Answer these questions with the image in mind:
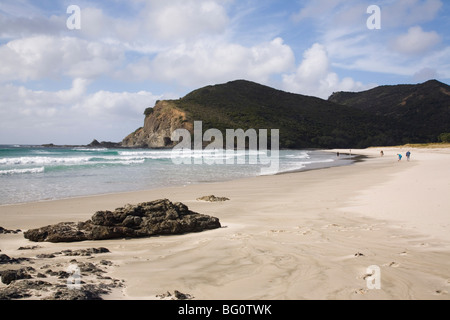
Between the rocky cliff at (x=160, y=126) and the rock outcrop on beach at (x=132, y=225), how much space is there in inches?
3782

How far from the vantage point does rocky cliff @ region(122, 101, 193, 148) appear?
107500 mm

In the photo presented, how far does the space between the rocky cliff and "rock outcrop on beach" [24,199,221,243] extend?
3782 inches

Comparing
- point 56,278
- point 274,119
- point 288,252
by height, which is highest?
point 274,119

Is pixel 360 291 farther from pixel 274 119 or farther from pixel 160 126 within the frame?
pixel 160 126

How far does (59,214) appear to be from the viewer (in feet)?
28.1

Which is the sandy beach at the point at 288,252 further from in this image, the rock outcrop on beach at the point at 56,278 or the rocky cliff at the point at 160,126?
the rocky cliff at the point at 160,126

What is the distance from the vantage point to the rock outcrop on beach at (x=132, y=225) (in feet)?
18.9

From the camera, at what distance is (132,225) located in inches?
242

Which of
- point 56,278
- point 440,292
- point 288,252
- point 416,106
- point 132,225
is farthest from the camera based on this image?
point 416,106

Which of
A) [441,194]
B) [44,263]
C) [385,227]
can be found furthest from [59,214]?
[441,194]

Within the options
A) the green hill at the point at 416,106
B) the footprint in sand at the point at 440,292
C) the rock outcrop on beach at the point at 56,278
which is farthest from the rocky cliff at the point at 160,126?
the footprint in sand at the point at 440,292

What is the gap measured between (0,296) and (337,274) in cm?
354

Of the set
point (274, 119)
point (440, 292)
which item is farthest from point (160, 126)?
point (440, 292)

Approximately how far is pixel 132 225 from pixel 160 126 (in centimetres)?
11040
